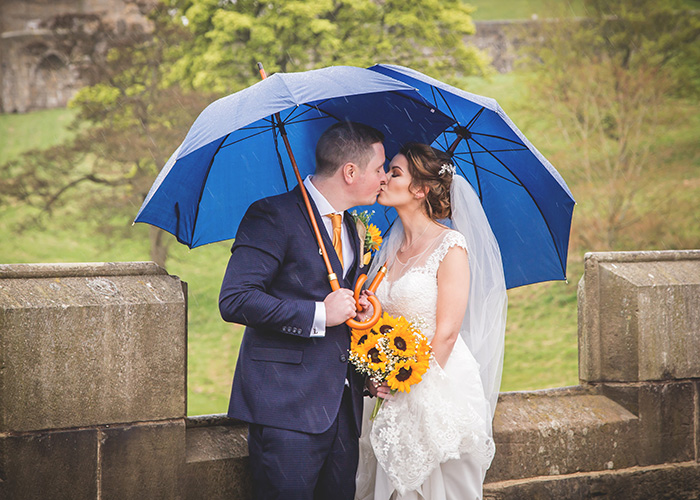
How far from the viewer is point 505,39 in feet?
83.0

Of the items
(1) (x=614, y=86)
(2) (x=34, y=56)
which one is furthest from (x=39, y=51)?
(1) (x=614, y=86)

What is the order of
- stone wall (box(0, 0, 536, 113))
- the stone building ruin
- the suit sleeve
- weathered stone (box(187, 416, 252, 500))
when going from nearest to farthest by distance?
1. the suit sleeve
2. weathered stone (box(187, 416, 252, 500))
3. the stone building ruin
4. stone wall (box(0, 0, 536, 113))

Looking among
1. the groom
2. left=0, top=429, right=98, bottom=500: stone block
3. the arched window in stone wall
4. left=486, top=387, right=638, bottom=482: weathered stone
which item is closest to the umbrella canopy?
the groom

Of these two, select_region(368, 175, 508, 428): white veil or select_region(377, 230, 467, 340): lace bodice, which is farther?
select_region(368, 175, 508, 428): white veil

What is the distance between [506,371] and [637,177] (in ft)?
16.6

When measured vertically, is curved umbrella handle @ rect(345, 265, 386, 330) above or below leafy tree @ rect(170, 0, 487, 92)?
below

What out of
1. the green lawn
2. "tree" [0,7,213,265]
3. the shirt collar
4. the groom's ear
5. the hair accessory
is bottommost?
the green lawn

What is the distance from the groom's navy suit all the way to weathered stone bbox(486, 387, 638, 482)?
3.58 ft

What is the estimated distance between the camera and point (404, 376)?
2760 mm

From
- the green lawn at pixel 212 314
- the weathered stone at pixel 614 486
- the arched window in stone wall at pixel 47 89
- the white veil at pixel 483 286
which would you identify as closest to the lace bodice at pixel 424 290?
the white veil at pixel 483 286

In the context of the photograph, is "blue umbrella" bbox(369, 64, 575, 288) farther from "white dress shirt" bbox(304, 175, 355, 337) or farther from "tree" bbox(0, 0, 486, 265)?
"tree" bbox(0, 0, 486, 265)

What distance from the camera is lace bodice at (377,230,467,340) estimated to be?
2982 mm

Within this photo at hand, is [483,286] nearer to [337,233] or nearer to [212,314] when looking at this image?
[337,233]

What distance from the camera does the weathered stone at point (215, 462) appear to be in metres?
3.02
